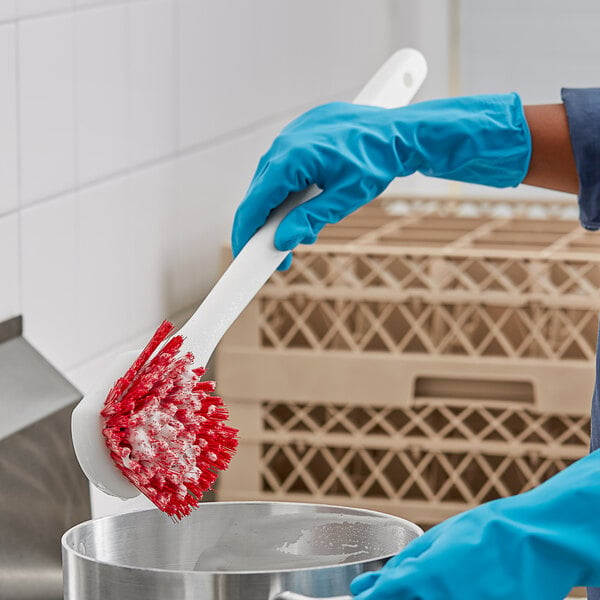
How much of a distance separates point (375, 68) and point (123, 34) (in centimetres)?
96

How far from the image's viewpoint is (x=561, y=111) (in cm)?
86

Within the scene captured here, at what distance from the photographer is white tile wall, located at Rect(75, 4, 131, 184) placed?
1.02m

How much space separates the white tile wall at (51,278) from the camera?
3.12 feet

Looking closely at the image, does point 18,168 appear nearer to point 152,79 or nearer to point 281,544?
point 152,79

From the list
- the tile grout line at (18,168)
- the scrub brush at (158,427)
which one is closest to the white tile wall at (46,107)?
the tile grout line at (18,168)

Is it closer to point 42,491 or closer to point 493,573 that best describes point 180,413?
point 493,573

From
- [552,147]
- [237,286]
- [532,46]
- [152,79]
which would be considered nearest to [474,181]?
[552,147]

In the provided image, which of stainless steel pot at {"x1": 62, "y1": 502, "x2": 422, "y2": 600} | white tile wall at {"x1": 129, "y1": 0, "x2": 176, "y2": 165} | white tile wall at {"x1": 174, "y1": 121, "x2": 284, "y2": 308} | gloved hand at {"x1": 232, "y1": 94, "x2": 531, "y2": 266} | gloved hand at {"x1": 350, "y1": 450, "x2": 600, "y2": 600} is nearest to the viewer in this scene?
gloved hand at {"x1": 350, "y1": 450, "x2": 600, "y2": 600}

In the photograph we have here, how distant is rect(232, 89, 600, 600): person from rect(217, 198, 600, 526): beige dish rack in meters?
0.28

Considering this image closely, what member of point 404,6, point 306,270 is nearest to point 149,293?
point 306,270

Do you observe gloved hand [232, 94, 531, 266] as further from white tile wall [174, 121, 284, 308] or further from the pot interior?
white tile wall [174, 121, 284, 308]

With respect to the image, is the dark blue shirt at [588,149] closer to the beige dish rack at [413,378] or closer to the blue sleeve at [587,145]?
the blue sleeve at [587,145]

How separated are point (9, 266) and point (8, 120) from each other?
111 millimetres

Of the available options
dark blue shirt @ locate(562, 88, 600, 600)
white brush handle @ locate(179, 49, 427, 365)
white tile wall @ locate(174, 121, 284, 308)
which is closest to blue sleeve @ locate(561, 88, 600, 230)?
dark blue shirt @ locate(562, 88, 600, 600)
